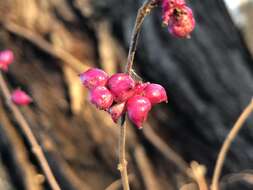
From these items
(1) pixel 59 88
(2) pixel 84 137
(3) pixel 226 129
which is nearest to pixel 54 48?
(1) pixel 59 88

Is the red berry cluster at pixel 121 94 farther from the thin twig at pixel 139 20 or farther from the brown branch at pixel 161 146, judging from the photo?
the brown branch at pixel 161 146

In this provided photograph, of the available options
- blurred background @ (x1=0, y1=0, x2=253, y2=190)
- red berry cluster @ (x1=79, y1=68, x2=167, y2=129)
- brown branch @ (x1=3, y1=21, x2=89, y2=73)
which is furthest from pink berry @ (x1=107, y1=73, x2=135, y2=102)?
brown branch @ (x1=3, y1=21, x2=89, y2=73)

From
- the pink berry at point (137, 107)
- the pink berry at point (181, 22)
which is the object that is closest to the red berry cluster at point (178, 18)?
the pink berry at point (181, 22)

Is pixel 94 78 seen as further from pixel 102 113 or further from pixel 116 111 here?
pixel 102 113

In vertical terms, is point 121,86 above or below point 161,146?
below

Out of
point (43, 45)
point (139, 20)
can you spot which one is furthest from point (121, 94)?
point (43, 45)

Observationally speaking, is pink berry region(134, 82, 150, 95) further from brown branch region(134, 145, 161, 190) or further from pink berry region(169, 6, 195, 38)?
brown branch region(134, 145, 161, 190)
